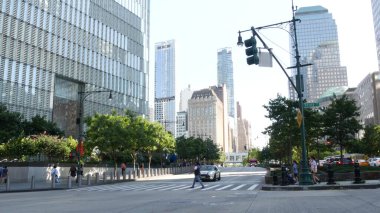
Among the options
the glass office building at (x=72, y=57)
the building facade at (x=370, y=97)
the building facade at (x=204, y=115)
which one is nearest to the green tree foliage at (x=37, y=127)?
the glass office building at (x=72, y=57)

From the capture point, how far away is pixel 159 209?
40.0 feet

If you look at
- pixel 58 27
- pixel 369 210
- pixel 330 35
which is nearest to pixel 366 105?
pixel 330 35

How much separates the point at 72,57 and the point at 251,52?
55850mm

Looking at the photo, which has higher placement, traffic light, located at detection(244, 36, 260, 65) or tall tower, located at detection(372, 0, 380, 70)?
tall tower, located at detection(372, 0, 380, 70)

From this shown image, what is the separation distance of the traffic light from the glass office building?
3466 cm

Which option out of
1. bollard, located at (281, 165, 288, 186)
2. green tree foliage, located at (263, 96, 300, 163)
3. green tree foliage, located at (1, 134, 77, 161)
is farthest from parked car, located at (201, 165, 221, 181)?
green tree foliage, located at (1, 134, 77, 161)

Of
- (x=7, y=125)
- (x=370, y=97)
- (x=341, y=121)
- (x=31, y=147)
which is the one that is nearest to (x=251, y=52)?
(x=341, y=121)

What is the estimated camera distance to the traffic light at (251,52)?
1598 cm

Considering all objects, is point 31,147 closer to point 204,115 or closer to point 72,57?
point 72,57

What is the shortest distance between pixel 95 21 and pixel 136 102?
2015 centimetres

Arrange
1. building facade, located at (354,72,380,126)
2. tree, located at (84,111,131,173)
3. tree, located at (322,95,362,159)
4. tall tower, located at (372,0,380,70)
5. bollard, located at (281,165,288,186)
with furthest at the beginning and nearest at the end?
1. building facade, located at (354,72,380,126)
2. tall tower, located at (372,0,380,70)
3. tree, located at (322,95,362,159)
4. tree, located at (84,111,131,173)
5. bollard, located at (281,165,288,186)

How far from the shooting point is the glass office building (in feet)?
178

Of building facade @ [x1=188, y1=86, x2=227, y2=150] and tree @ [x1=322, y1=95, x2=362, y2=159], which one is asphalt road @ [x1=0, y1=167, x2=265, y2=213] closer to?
tree @ [x1=322, y1=95, x2=362, y2=159]

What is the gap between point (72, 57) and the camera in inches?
2618
